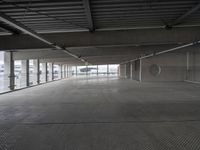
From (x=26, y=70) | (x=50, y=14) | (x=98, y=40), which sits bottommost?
(x=26, y=70)

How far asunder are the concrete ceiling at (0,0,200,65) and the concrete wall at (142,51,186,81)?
42.9 ft

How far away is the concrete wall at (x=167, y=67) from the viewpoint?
62.8 feet

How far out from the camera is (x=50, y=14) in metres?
4.87

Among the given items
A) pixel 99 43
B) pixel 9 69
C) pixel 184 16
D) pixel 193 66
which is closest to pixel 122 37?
pixel 99 43

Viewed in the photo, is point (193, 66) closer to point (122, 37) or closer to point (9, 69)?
point (122, 37)

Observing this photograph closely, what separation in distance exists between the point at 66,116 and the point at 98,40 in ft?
9.20

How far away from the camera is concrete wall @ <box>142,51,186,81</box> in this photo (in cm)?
1914

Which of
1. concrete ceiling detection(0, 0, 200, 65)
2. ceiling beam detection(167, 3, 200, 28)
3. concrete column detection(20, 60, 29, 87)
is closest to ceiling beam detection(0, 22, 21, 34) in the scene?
concrete ceiling detection(0, 0, 200, 65)

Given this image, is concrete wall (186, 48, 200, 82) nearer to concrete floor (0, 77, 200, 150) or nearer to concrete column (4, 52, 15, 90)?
concrete floor (0, 77, 200, 150)

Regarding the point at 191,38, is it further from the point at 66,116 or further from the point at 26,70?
the point at 26,70

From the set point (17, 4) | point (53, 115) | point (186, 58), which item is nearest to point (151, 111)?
point (53, 115)

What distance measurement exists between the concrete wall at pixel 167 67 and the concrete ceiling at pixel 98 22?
13.1 meters

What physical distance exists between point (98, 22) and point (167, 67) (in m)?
15.5

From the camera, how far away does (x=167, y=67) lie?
1938 cm
